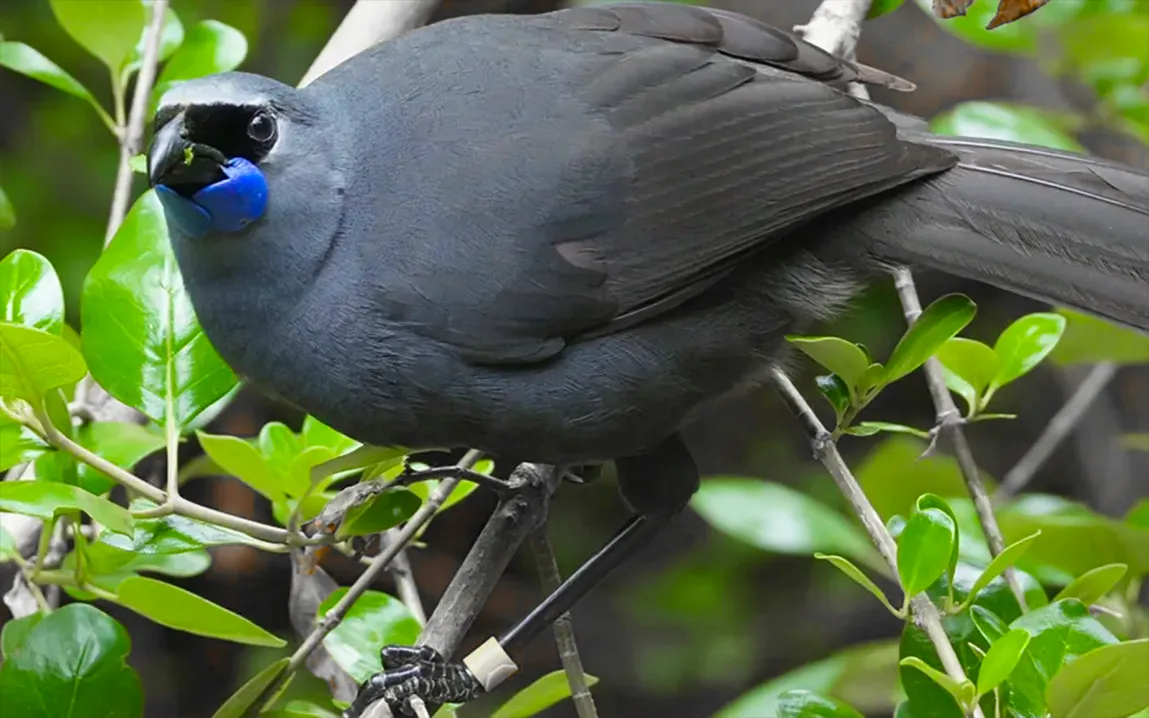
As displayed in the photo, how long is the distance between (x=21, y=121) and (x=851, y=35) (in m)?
2.41

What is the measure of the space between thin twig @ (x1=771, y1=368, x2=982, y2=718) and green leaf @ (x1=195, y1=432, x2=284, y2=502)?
1.88 ft

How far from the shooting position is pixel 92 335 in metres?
1.28

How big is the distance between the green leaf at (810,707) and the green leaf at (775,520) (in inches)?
18.5

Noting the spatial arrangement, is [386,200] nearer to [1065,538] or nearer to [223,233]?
[223,233]

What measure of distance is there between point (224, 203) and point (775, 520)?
0.82 m

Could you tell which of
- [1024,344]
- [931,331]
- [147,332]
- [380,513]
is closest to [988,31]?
[1024,344]

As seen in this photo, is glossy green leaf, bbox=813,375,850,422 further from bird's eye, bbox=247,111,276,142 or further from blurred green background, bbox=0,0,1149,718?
blurred green background, bbox=0,0,1149,718

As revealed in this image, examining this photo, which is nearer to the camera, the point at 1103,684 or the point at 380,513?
the point at 1103,684

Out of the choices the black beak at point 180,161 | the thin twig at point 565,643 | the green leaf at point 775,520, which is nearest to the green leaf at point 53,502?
the black beak at point 180,161

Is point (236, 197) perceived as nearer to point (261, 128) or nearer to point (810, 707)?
point (261, 128)

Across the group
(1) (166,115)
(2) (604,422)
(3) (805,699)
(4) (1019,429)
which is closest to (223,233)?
(1) (166,115)

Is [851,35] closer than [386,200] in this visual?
No

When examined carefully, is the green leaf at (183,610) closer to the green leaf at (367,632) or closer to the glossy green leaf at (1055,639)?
the green leaf at (367,632)

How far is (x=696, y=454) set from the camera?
380 centimetres
